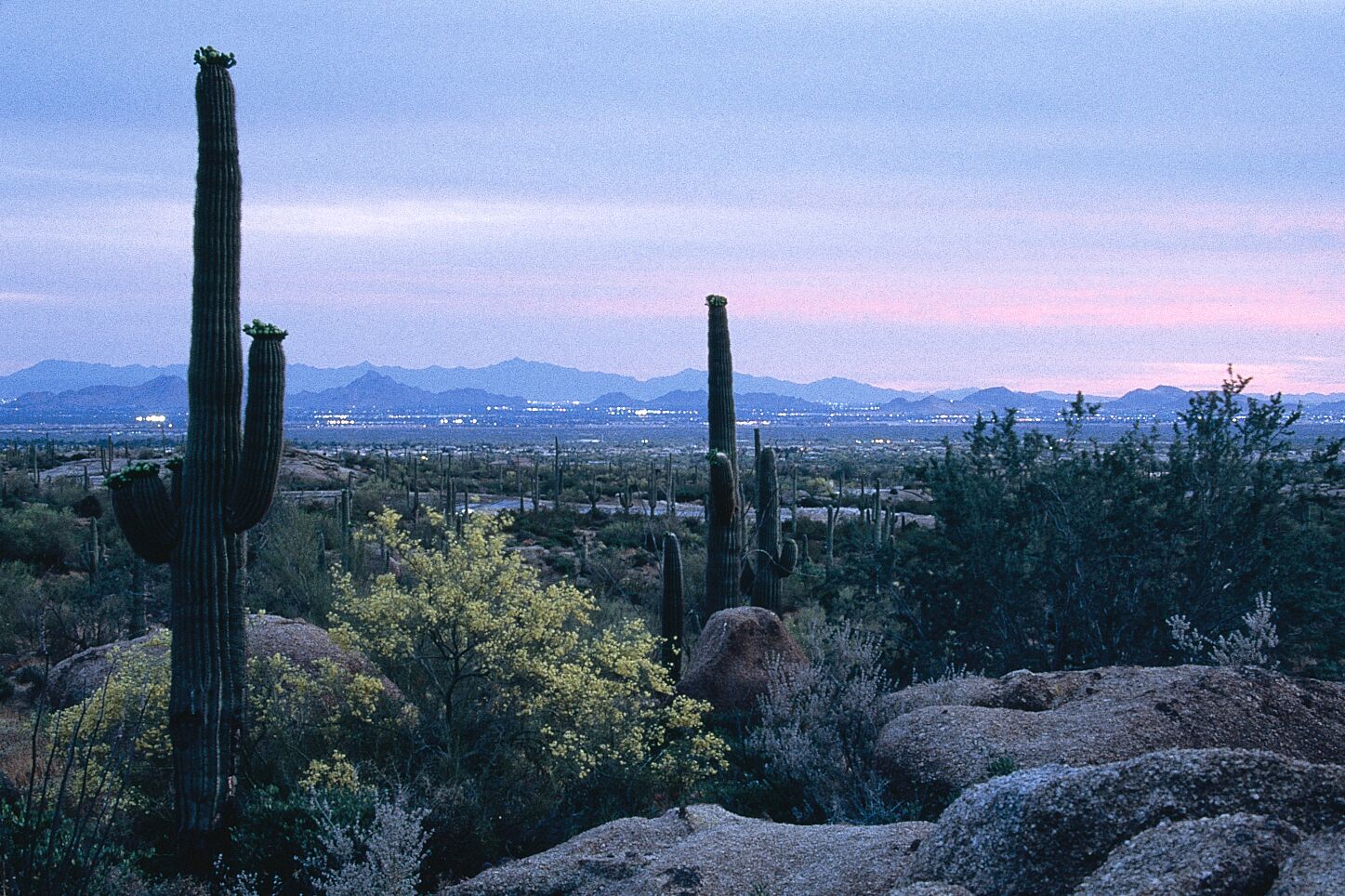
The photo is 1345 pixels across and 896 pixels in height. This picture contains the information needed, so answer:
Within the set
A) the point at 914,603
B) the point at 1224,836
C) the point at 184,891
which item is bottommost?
the point at 184,891

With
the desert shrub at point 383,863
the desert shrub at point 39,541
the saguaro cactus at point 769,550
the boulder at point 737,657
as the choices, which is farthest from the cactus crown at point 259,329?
the desert shrub at point 39,541

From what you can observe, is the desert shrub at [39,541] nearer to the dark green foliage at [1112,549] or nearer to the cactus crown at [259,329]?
the cactus crown at [259,329]

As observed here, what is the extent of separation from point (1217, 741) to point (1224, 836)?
3.12 meters

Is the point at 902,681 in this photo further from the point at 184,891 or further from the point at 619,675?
the point at 184,891

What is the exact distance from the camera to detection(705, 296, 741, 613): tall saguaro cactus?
1505cm

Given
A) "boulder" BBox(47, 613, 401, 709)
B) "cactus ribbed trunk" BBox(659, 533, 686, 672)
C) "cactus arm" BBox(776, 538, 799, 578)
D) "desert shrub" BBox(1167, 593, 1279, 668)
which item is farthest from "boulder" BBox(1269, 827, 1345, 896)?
"cactus arm" BBox(776, 538, 799, 578)

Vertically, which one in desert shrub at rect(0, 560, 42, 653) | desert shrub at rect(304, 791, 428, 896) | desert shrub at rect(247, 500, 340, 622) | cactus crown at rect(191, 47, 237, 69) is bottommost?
desert shrub at rect(0, 560, 42, 653)

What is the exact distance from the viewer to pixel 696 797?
372 inches

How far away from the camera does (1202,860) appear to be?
3254 mm

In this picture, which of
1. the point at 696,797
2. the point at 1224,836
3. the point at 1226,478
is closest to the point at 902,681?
the point at 696,797

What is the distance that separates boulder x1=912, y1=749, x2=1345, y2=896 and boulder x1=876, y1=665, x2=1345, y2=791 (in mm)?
2137

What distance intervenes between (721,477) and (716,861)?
9.62 meters

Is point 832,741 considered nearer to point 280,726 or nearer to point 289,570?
point 280,726

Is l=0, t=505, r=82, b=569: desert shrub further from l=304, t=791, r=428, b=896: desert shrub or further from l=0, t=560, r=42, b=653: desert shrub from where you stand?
l=304, t=791, r=428, b=896: desert shrub
